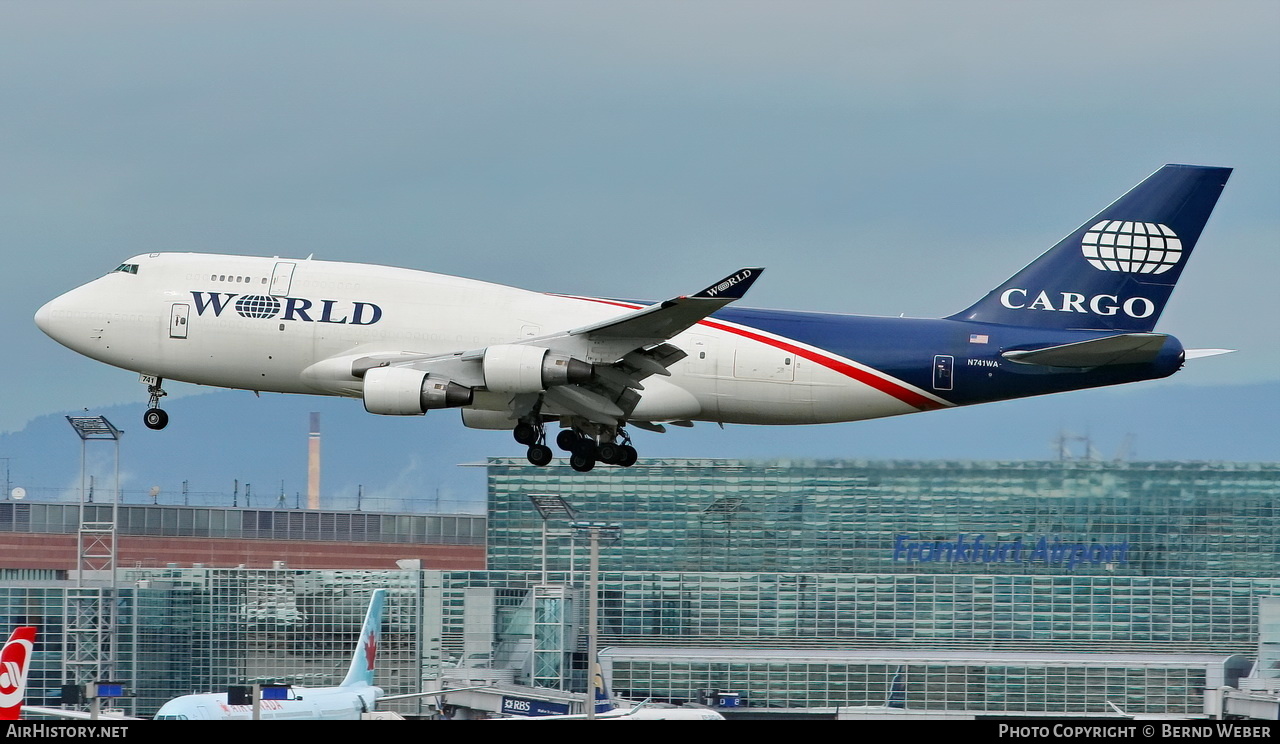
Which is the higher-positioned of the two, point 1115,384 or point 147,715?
point 1115,384

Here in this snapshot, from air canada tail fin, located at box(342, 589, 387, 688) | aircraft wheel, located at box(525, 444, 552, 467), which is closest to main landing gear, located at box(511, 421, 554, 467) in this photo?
aircraft wheel, located at box(525, 444, 552, 467)

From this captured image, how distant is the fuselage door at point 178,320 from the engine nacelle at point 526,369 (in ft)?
27.4

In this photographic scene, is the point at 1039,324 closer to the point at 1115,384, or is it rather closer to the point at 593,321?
the point at 1115,384

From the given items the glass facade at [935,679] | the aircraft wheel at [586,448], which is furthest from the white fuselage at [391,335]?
the glass facade at [935,679]

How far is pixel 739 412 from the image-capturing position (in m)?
42.7

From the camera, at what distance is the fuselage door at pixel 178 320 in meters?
43.8

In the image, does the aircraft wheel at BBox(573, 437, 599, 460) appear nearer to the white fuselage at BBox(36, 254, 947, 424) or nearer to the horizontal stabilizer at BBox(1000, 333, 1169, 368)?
the white fuselage at BBox(36, 254, 947, 424)

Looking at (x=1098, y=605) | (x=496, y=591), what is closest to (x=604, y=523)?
(x=496, y=591)

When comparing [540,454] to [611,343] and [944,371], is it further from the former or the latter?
[944,371]

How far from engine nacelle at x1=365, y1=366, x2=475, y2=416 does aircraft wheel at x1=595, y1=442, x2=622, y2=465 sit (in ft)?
Answer: 13.9

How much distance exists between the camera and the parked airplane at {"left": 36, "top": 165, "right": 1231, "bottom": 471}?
41.6 meters

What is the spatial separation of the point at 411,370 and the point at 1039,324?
634 inches

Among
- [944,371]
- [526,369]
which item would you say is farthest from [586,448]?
[944,371]
